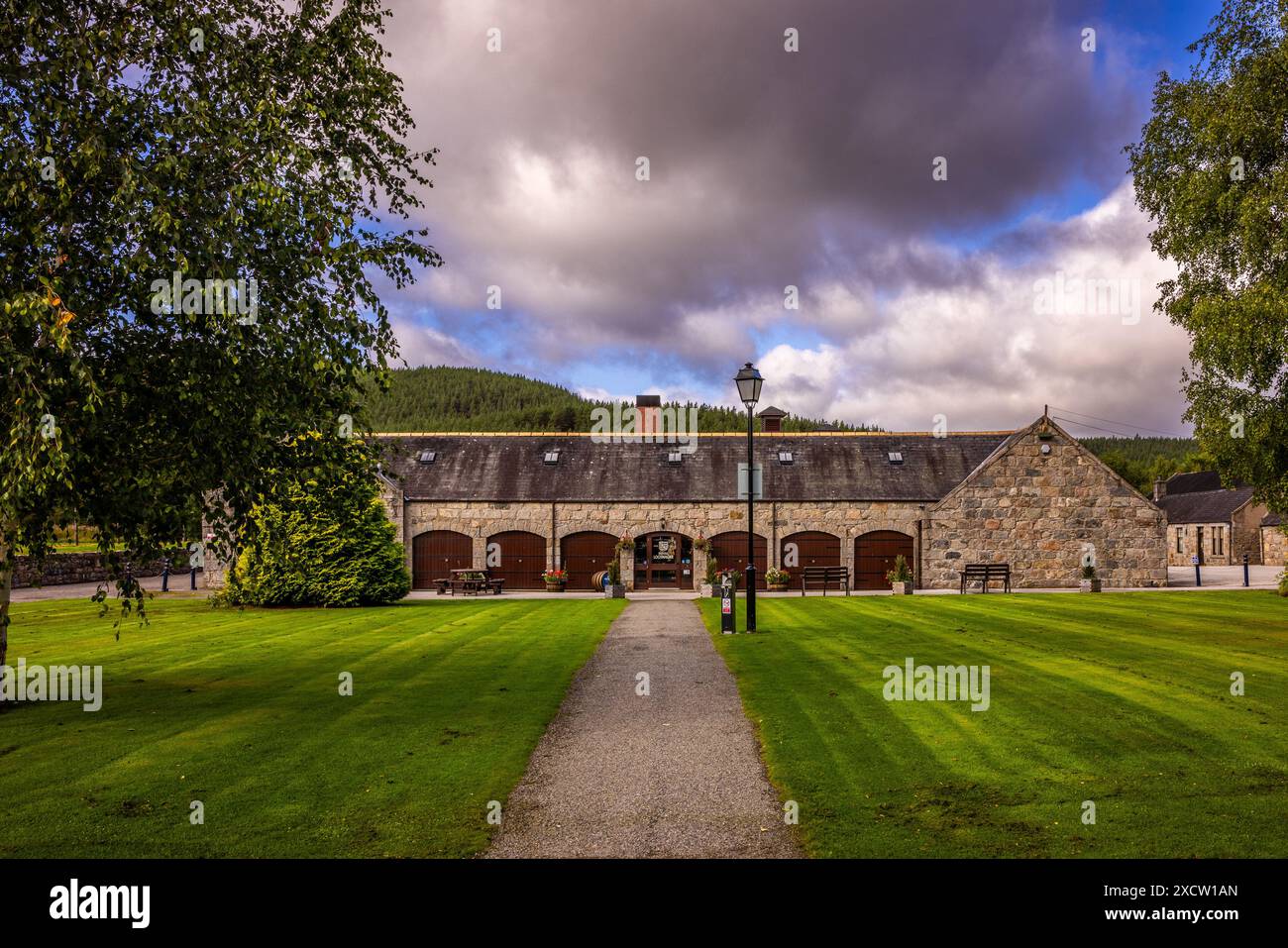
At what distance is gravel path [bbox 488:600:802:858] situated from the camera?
6094 mm

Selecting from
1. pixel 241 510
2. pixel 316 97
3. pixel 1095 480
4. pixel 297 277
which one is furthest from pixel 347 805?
pixel 1095 480

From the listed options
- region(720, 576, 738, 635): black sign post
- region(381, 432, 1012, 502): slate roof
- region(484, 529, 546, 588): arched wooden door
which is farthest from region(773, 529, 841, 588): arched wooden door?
region(720, 576, 738, 635): black sign post

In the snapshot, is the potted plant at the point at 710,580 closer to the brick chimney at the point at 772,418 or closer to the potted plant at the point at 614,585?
the potted plant at the point at 614,585

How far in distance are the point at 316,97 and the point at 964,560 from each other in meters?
29.9

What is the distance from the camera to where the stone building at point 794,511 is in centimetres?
3247

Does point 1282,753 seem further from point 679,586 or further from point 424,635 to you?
point 679,586

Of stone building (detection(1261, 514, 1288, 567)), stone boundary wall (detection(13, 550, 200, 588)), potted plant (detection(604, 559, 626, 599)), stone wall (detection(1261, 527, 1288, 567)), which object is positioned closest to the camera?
potted plant (detection(604, 559, 626, 599))

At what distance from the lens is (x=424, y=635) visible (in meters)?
17.6

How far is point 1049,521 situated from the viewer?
107 feet

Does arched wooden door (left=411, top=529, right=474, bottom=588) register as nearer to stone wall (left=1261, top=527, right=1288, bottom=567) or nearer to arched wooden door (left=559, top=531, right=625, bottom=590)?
arched wooden door (left=559, top=531, right=625, bottom=590)

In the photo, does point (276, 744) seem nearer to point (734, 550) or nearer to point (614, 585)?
point (614, 585)

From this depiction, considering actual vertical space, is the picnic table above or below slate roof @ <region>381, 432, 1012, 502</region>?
below

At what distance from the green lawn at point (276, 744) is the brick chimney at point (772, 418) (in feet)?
80.9

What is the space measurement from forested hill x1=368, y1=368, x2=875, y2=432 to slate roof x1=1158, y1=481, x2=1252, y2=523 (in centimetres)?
4487
